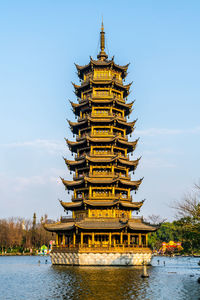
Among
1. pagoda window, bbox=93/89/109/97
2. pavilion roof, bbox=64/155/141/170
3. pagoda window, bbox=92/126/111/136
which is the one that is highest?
pagoda window, bbox=93/89/109/97

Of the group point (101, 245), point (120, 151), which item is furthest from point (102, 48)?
point (101, 245)

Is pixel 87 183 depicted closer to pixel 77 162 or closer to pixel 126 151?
pixel 77 162

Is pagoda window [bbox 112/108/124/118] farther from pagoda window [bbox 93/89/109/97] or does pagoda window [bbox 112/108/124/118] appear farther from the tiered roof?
pagoda window [bbox 93/89/109/97]

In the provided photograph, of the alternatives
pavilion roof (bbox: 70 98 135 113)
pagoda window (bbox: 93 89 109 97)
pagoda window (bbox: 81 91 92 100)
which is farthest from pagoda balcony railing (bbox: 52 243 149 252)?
pagoda window (bbox: 81 91 92 100)

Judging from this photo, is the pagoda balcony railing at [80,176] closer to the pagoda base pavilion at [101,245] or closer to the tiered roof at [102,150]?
the tiered roof at [102,150]

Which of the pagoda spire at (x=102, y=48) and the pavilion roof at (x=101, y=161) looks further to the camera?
the pagoda spire at (x=102, y=48)

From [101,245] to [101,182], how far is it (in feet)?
28.2

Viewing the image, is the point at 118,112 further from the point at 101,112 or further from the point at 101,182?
the point at 101,182

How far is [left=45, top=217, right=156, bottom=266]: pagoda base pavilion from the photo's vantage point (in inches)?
1711

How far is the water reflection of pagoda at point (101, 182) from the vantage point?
44.3 metres

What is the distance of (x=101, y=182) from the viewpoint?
1896 inches

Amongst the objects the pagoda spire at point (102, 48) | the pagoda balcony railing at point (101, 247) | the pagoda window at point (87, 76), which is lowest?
the pagoda balcony railing at point (101, 247)

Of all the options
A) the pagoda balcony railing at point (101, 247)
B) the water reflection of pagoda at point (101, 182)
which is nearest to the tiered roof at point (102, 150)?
the water reflection of pagoda at point (101, 182)

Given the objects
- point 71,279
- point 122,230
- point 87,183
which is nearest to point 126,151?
point 87,183
